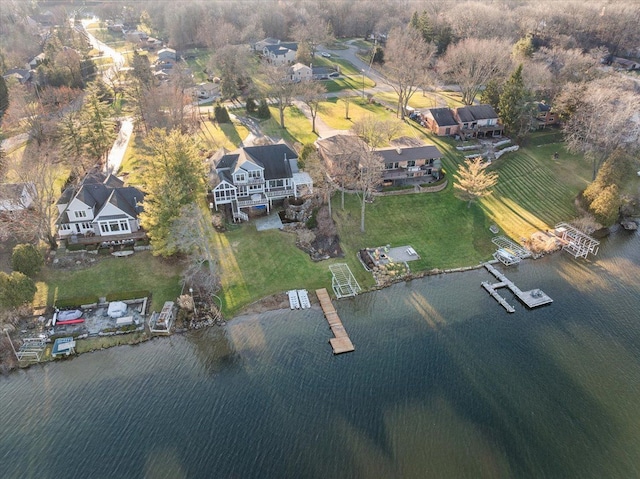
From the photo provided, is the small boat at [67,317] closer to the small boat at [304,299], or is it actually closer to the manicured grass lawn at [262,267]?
the manicured grass lawn at [262,267]

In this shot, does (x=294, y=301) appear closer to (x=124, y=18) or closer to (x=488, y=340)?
(x=488, y=340)

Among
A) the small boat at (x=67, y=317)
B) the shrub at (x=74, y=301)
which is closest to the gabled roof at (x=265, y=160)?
the shrub at (x=74, y=301)

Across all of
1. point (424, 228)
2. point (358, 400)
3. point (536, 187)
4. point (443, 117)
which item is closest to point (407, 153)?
point (424, 228)

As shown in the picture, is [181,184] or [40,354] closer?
[40,354]

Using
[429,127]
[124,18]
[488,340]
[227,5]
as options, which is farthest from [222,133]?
[124,18]

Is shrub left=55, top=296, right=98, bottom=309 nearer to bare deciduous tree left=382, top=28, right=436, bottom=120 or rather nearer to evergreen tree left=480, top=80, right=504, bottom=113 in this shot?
bare deciduous tree left=382, top=28, right=436, bottom=120

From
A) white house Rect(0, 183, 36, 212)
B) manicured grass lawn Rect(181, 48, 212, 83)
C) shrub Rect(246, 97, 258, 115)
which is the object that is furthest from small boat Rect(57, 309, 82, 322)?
manicured grass lawn Rect(181, 48, 212, 83)
